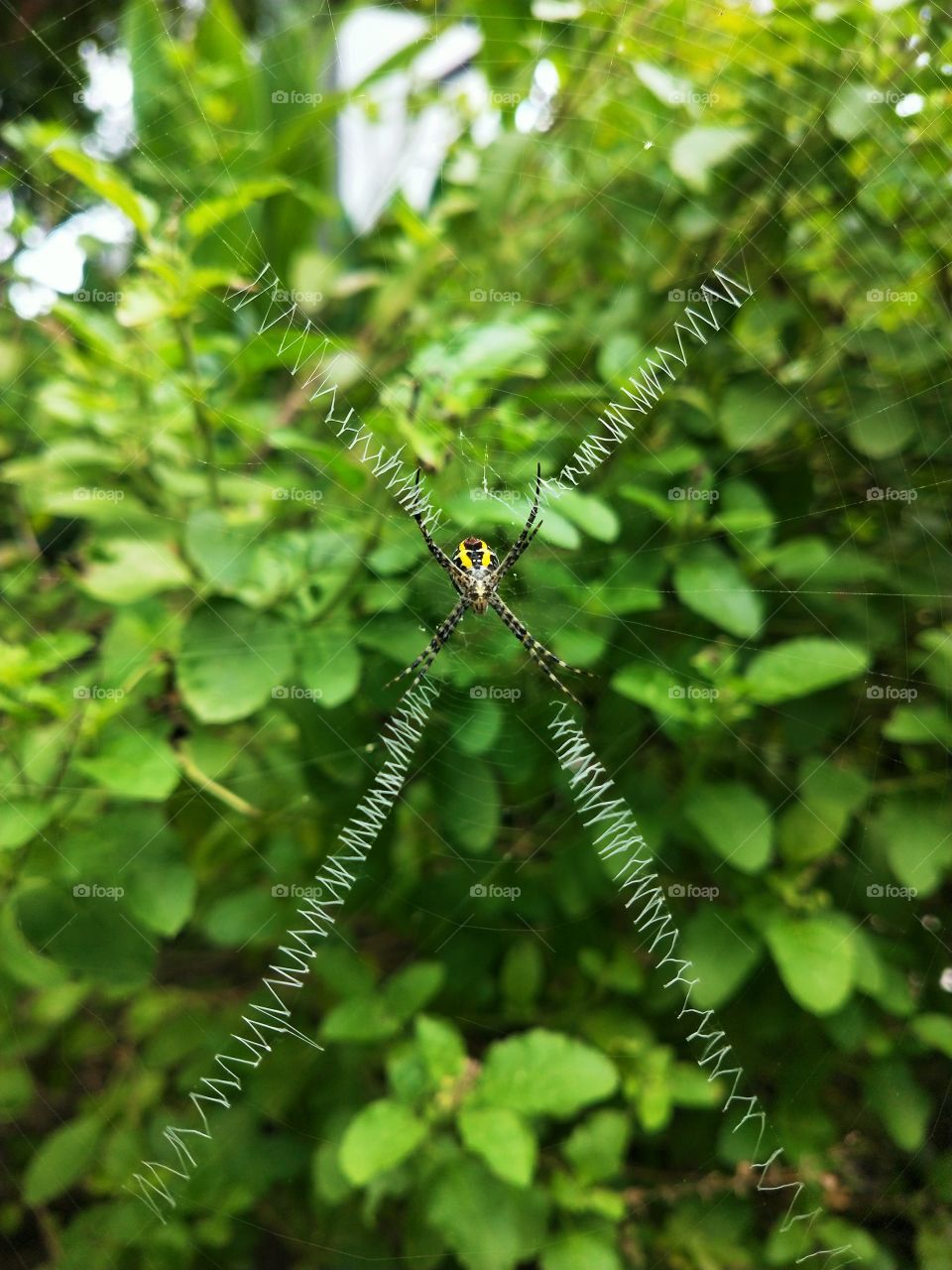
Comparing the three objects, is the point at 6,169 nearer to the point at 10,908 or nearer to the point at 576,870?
the point at 10,908

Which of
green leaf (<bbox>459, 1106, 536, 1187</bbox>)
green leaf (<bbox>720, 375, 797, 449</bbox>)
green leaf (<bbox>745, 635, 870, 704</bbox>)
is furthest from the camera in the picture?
green leaf (<bbox>720, 375, 797, 449</bbox>)

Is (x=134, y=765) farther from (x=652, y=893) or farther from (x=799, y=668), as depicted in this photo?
(x=799, y=668)

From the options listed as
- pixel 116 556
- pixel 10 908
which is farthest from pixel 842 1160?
pixel 116 556

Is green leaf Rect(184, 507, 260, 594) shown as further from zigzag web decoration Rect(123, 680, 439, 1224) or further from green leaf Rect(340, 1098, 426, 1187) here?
green leaf Rect(340, 1098, 426, 1187)

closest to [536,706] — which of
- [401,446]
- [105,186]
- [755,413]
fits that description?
[401,446]

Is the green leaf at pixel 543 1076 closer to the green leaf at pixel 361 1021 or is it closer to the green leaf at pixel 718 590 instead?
the green leaf at pixel 361 1021

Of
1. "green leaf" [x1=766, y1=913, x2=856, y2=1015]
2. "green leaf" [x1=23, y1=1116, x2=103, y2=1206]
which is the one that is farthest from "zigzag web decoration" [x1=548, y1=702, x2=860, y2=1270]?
"green leaf" [x1=23, y1=1116, x2=103, y2=1206]
